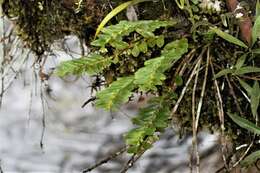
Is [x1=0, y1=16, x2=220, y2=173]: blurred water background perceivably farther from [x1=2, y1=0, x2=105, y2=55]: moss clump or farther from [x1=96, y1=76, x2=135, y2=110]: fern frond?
[x1=96, y1=76, x2=135, y2=110]: fern frond

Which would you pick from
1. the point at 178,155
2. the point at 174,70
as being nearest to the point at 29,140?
the point at 178,155

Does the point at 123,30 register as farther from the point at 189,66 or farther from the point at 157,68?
the point at 189,66

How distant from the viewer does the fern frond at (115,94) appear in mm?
1137

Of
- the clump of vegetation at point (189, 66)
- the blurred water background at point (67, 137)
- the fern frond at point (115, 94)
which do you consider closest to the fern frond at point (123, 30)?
the clump of vegetation at point (189, 66)

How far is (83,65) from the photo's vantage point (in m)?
1.22

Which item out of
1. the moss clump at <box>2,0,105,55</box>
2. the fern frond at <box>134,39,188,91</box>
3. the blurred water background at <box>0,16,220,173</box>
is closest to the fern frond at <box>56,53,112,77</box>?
the fern frond at <box>134,39,188,91</box>

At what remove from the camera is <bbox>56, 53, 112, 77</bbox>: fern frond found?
3.91ft

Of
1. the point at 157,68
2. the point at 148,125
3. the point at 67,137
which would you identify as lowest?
the point at 67,137

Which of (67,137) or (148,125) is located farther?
(67,137)

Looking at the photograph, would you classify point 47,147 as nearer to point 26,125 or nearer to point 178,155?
point 26,125

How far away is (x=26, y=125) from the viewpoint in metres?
2.73

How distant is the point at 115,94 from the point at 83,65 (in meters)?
0.12

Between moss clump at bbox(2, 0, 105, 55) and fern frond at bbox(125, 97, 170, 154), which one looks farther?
moss clump at bbox(2, 0, 105, 55)

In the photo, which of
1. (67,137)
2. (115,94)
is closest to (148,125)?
(115,94)
